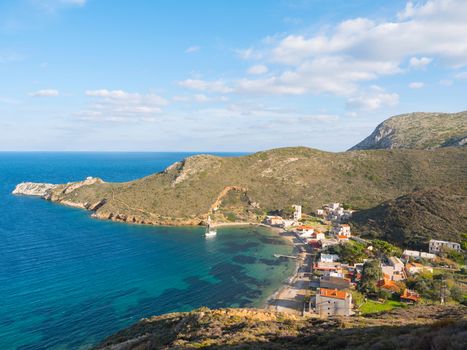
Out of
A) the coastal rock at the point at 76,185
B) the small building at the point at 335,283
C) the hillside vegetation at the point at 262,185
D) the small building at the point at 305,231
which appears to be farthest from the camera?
the coastal rock at the point at 76,185

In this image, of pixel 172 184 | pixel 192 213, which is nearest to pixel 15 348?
pixel 192 213

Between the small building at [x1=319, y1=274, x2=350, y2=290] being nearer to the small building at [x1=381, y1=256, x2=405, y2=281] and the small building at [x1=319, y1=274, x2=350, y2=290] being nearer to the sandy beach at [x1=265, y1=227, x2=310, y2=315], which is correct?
the sandy beach at [x1=265, y1=227, x2=310, y2=315]

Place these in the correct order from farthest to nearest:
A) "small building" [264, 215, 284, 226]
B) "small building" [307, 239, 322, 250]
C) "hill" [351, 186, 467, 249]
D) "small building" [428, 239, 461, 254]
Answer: "small building" [264, 215, 284, 226] < "small building" [307, 239, 322, 250] < "hill" [351, 186, 467, 249] < "small building" [428, 239, 461, 254]

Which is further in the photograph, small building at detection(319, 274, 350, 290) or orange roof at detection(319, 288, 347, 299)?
small building at detection(319, 274, 350, 290)

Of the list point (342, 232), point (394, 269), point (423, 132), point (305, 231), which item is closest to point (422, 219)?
point (342, 232)

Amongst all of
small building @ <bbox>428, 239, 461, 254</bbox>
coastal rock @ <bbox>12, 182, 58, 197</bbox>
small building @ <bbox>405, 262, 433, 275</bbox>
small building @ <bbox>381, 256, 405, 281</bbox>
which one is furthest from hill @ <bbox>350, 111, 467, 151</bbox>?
coastal rock @ <bbox>12, 182, 58, 197</bbox>

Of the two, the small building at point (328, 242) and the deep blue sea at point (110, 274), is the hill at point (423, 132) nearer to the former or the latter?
the small building at point (328, 242)

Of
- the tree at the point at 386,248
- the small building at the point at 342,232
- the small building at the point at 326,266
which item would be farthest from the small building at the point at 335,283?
the small building at the point at 342,232
